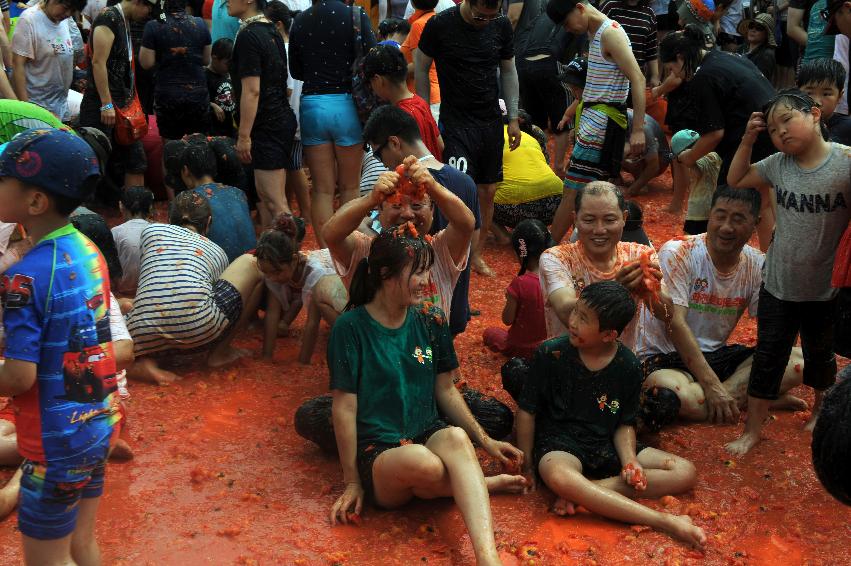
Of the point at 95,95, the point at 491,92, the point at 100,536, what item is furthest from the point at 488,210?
the point at 100,536

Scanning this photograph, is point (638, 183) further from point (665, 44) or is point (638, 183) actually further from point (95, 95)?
point (95, 95)

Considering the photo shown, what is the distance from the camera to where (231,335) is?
232 inches

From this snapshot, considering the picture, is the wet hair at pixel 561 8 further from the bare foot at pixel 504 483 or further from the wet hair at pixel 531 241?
the bare foot at pixel 504 483

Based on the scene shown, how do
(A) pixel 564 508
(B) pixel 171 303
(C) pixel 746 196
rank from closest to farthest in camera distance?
1. (A) pixel 564 508
2. (C) pixel 746 196
3. (B) pixel 171 303

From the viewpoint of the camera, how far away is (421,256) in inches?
168

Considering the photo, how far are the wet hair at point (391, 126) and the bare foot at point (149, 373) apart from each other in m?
1.89

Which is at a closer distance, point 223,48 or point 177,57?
point 177,57

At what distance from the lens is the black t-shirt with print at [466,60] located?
690cm

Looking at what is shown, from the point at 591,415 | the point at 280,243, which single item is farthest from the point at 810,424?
the point at 280,243

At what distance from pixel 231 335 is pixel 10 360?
2886mm

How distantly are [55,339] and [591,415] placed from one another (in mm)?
2440

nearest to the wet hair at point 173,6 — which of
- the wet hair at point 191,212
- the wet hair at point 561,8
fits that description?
the wet hair at point 191,212

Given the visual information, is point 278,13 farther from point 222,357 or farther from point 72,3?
point 222,357

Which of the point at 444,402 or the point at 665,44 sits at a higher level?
the point at 665,44
